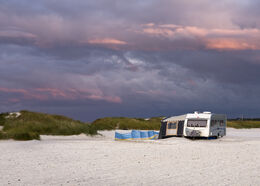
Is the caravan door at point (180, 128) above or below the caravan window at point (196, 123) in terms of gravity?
below

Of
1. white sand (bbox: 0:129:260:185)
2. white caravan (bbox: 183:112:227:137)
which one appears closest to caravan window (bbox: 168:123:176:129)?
white caravan (bbox: 183:112:227:137)

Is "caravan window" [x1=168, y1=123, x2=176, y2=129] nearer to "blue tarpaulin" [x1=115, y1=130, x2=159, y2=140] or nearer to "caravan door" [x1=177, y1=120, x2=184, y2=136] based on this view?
"caravan door" [x1=177, y1=120, x2=184, y2=136]

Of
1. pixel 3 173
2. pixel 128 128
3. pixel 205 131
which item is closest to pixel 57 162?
pixel 3 173

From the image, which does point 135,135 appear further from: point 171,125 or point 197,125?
point 171,125

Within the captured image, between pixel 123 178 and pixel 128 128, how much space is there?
3807 centimetres

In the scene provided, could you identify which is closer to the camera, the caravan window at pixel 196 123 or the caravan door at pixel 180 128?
the caravan window at pixel 196 123

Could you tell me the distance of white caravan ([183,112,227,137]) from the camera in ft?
92.6

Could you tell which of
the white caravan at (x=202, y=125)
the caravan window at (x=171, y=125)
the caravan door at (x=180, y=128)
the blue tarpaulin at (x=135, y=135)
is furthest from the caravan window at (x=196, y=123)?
the blue tarpaulin at (x=135, y=135)

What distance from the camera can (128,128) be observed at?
156 ft

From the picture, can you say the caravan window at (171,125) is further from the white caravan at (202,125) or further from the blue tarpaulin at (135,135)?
the blue tarpaulin at (135,135)

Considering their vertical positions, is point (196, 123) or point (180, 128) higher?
point (196, 123)

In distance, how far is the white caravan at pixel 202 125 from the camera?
92.6ft

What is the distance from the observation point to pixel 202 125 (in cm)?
2847

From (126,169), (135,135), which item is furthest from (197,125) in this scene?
(126,169)
